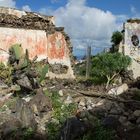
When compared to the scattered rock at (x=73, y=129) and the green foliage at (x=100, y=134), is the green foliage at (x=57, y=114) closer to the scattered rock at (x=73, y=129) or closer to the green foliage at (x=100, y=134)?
the scattered rock at (x=73, y=129)

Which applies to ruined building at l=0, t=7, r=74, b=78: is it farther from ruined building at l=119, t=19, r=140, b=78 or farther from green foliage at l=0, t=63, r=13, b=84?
ruined building at l=119, t=19, r=140, b=78

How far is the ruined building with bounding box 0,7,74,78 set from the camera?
15.3m

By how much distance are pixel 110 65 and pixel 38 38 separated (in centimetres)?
314

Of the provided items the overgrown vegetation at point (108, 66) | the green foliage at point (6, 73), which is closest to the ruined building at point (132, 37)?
the overgrown vegetation at point (108, 66)

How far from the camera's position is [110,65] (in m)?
14.8

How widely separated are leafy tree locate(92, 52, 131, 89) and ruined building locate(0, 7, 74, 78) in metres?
2.01

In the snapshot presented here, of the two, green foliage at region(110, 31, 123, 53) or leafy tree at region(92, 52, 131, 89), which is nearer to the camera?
leafy tree at region(92, 52, 131, 89)

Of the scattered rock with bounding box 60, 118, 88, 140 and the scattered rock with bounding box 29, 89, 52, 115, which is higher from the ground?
the scattered rock with bounding box 29, 89, 52, 115

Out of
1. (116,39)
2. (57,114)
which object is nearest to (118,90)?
(57,114)

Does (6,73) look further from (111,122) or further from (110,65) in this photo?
(111,122)

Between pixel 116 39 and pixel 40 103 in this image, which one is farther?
pixel 116 39

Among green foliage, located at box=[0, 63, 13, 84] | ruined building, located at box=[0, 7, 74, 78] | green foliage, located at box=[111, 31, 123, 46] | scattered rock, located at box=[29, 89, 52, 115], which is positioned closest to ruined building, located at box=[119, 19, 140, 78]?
green foliage, located at box=[111, 31, 123, 46]

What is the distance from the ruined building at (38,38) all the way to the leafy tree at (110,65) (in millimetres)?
2015

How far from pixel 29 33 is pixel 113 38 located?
19.9ft
